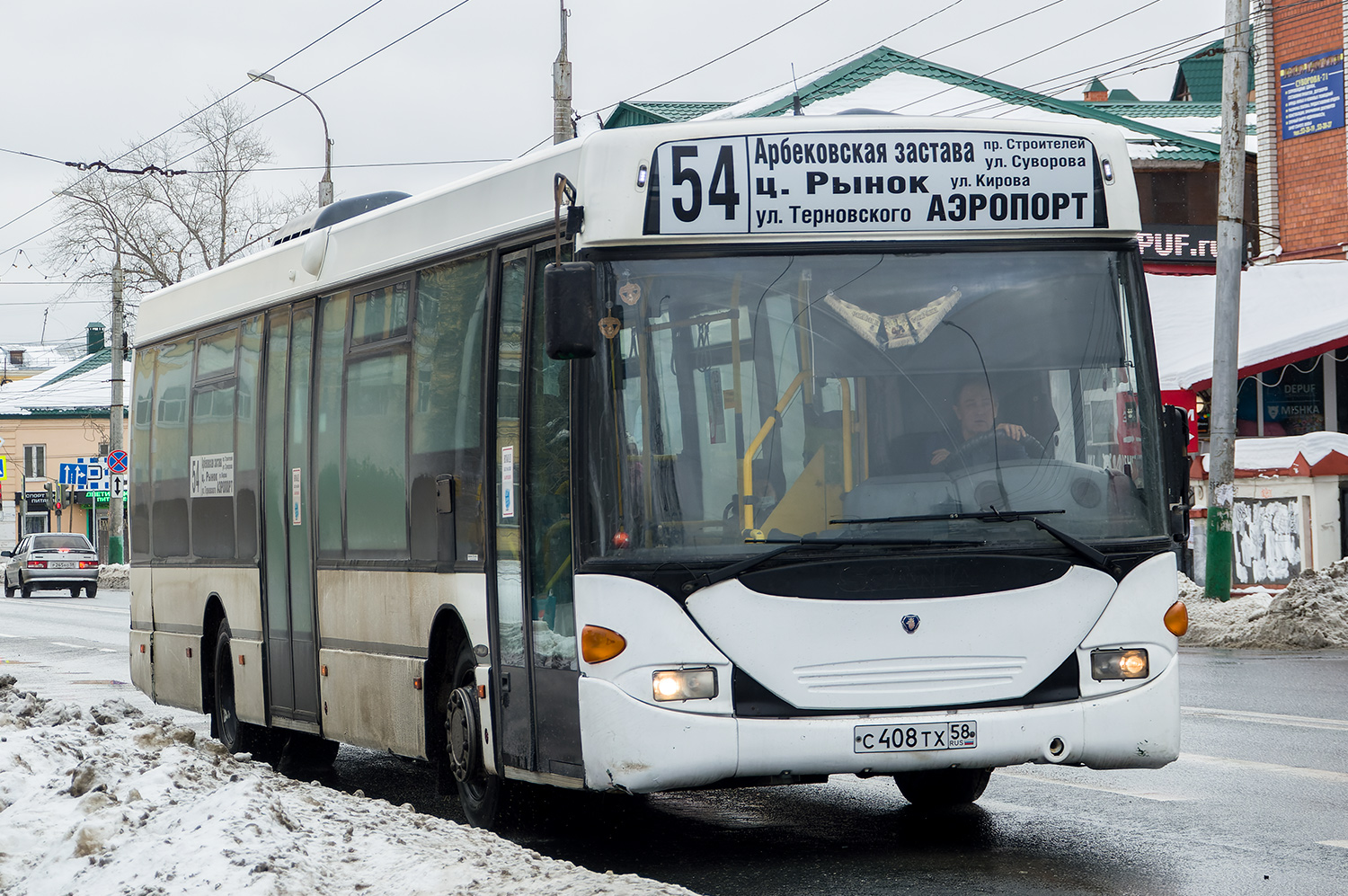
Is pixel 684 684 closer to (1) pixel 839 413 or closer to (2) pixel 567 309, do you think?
(1) pixel 839 413

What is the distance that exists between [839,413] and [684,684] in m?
1.15

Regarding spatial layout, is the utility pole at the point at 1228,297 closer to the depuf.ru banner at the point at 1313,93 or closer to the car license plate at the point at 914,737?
the depuf.ru banner at the point at 1313,93

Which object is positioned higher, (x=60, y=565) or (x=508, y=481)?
(x=508, y=481)

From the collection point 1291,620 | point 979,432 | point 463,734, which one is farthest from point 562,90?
point 979,432

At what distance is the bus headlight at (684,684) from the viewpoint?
684 centimetres

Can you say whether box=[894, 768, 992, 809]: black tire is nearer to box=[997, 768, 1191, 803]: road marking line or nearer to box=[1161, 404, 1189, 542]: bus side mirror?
box=[997, 768, 1191, 803]: road marking line

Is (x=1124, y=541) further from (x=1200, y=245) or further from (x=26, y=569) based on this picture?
(x=26, y=569)

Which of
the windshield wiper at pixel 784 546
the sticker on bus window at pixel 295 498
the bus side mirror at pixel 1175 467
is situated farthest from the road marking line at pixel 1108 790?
the sticker on bus window at pixel 295 498

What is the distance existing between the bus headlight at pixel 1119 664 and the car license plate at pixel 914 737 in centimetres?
55

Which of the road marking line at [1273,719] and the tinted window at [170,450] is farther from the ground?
the tinted window at [170,450]

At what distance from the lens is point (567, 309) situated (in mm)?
6797

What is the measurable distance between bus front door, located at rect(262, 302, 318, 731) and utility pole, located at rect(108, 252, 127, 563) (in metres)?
37.7

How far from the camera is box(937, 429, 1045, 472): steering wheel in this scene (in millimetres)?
7000

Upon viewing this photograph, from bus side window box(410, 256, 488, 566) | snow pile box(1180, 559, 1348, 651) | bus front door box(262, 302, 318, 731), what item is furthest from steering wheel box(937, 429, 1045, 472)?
snow pile box(1180, 559, 1348, 651)
